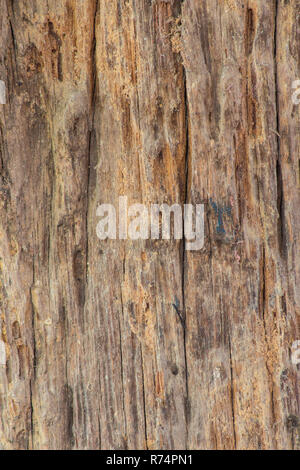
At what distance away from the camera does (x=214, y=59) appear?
7.42ft

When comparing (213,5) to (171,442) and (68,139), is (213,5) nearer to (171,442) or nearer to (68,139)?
(68,139)

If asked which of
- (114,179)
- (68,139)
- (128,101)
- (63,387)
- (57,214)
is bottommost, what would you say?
(63,387)

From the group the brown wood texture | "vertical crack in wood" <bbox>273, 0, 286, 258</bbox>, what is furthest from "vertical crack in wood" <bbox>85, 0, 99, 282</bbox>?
"vertical crack in wood" <bbox>273, 0, 286, 258</bbox>

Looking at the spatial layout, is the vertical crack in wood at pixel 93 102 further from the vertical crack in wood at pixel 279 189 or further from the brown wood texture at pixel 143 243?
the vertical crack in wood at pixel 279 189

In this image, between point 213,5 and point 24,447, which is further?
point 24,447

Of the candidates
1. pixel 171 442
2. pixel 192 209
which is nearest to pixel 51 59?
pixel 192 209

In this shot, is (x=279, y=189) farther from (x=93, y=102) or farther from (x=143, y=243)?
(x=93, y=102)

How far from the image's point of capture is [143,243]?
2.34m

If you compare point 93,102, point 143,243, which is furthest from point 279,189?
point 93,102

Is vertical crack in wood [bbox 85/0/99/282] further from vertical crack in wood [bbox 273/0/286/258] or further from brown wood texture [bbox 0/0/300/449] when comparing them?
vertical crack in wood [bbox 273/0/286/258]

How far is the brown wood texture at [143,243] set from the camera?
2.29 meters

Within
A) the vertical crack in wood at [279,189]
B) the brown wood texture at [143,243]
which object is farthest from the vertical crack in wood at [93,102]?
the vertical crack in wood at [279,189]

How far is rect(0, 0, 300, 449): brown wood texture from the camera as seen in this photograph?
2.29 m

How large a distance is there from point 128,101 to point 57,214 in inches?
27.3
